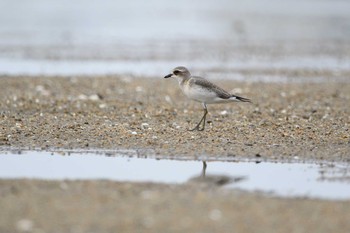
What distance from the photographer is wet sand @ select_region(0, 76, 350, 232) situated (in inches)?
296

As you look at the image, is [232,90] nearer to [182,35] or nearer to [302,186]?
[302,186]

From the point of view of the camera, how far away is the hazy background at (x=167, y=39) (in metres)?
21.9

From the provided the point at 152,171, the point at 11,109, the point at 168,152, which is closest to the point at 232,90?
the point at 11,109

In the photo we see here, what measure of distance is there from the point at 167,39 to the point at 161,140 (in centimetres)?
1750

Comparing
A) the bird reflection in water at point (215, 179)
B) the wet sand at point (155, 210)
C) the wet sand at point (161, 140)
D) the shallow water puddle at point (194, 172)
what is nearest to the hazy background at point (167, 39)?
the wet sand at point (161, 140)

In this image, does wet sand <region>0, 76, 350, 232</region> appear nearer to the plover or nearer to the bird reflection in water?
the bird reflection in water

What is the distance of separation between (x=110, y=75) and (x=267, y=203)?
469 inches

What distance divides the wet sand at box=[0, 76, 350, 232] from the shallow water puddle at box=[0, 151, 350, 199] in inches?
16.3

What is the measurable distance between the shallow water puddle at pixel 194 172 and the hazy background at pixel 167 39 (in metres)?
9.53

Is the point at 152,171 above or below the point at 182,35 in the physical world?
below

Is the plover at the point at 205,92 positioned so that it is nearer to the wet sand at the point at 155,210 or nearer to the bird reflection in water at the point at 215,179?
the bird reflection in water at the point at 215,179

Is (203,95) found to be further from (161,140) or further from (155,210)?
(155,210)

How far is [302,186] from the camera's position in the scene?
915 cm

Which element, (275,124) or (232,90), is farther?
(232,90)
